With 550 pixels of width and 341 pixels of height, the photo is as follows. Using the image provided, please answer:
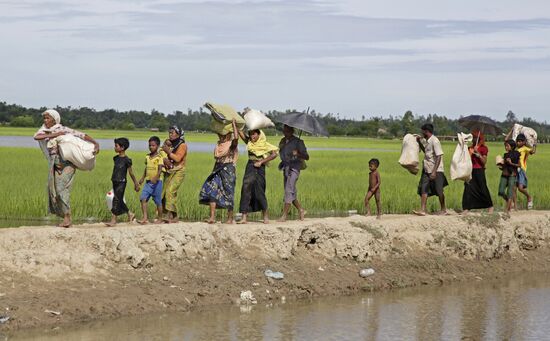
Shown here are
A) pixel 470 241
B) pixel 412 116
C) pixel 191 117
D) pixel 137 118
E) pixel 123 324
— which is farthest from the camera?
pixel 191 117

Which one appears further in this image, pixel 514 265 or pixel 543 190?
pixel 543 190

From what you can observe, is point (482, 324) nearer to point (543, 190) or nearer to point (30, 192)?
point (30, 192)

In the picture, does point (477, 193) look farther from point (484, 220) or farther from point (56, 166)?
point (56, 166)

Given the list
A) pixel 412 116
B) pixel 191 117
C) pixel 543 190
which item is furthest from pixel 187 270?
pixel 191 117

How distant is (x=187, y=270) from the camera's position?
920 cm

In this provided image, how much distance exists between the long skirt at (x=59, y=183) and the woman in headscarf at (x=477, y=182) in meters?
6.06

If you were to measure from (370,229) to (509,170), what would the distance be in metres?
3.52

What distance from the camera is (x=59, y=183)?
9.15 m

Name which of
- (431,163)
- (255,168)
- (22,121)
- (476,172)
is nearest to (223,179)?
(255,168)

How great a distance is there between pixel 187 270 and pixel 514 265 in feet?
16.1

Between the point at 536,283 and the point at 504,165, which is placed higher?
the point at 504,165

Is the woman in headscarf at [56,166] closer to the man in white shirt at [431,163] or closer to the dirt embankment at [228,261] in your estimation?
the dirt embankment at [228,261]

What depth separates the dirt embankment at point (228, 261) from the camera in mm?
8141

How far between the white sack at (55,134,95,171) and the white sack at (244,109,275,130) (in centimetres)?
203
